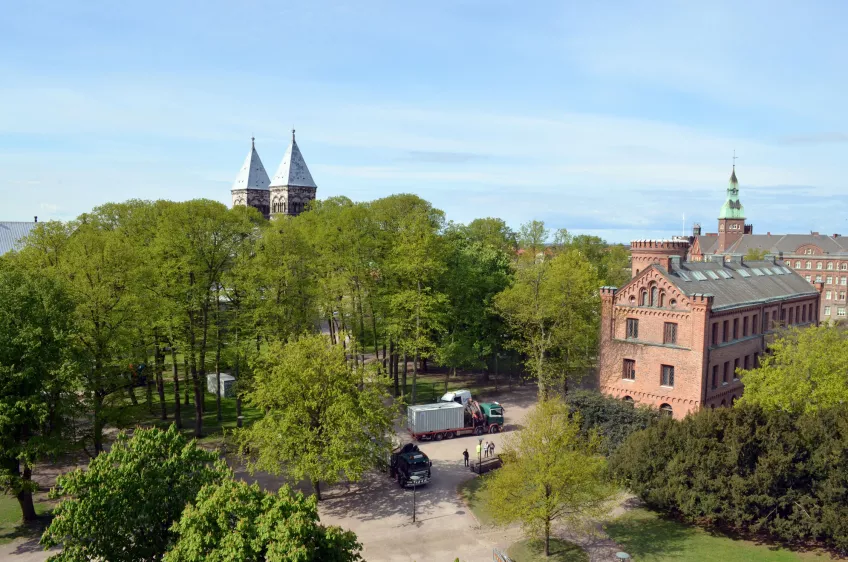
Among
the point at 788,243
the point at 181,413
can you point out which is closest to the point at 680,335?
the point at 181,413

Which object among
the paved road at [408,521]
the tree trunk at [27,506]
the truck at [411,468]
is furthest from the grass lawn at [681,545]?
the tree trunk at [27,506]

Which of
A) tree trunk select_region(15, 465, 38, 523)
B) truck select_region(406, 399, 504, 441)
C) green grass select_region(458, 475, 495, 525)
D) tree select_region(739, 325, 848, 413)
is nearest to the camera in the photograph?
tree trunk select_region(15, 465, 38, 523)

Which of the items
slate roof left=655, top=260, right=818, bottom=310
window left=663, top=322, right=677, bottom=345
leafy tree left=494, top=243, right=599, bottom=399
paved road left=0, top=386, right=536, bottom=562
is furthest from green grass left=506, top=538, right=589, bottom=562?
slate roof left=655, top=260, right=818, bottom=310

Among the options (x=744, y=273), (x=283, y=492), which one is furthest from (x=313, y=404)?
(x=744, y=273)

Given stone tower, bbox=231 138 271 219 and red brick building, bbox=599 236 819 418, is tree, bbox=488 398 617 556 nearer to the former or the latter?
red brick building, bbox=599 236 819 418

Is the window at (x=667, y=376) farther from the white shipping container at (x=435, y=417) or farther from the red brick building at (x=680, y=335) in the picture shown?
the white shipping container at (x=435, y=417)

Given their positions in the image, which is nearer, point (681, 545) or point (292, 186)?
point (681, 545)

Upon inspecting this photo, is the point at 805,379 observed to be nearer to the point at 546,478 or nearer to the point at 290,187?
the point at 546,478
